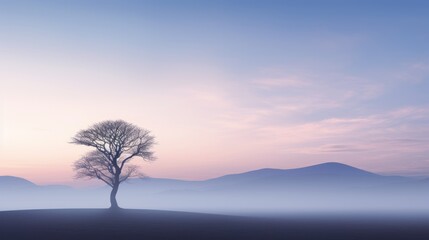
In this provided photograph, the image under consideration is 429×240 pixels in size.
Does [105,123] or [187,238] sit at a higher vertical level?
[105,123]

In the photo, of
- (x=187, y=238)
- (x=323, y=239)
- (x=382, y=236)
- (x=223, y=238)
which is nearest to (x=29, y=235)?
(x=187, y=238)

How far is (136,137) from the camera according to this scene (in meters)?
83.1

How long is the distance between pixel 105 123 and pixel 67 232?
38824 millimetres

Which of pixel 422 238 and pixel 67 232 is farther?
pixel 67 232

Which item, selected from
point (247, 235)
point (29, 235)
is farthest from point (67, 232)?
point (247, 235)

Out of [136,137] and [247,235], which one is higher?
[136,137]

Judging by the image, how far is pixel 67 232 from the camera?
1802 inches

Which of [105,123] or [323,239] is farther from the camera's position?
[105,123]

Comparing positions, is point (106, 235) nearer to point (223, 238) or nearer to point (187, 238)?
point (187, 238)

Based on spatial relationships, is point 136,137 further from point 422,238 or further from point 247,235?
point 422,238

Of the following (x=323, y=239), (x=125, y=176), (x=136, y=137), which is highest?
(x=136, y=137)

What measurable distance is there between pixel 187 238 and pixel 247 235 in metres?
6.03

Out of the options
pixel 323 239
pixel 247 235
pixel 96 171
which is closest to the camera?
pixel 323 239

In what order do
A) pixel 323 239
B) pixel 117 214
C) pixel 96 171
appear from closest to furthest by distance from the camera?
pixel 323 239 → pixel 117 214 → pixel 96 171
